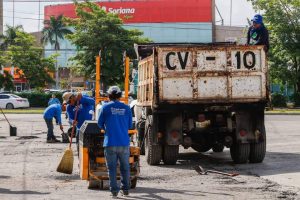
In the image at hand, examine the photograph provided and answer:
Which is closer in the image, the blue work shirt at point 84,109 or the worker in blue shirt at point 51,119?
the blue work shirt at point 84,109

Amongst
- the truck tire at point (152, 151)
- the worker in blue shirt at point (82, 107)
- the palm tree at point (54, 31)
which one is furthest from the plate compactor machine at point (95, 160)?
the palm tree at point (54, 31)

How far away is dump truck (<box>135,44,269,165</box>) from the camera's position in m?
13.5

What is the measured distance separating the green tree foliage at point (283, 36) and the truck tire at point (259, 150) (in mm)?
41050

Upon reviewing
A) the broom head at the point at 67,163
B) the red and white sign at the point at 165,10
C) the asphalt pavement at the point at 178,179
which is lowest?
the asphalt pavement at the point at 178,179

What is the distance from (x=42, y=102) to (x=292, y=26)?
74.5 feet

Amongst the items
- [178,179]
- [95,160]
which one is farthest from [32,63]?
[95,160]

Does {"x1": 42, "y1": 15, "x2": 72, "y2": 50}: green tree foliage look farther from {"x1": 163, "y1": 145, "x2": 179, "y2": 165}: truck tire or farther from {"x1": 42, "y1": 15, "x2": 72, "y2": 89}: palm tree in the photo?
{"x1": 163, "y1": 145, "x2": 179, "y2": 165}: truck tire

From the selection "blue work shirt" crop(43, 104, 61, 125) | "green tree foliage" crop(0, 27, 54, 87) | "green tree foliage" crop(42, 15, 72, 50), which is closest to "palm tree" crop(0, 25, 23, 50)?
"green tree foliage" crop(42, 15, 72, 50)

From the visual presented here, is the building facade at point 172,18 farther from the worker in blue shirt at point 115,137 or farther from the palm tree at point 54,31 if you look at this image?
the worker in blue shirt at point 115,137

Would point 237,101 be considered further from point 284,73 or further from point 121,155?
point 284,73

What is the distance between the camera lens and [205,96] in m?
13.7

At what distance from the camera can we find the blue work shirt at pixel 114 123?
9609 mm

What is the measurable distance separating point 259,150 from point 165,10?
82561mm

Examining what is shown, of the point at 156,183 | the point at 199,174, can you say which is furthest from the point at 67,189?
the point at 199,174
